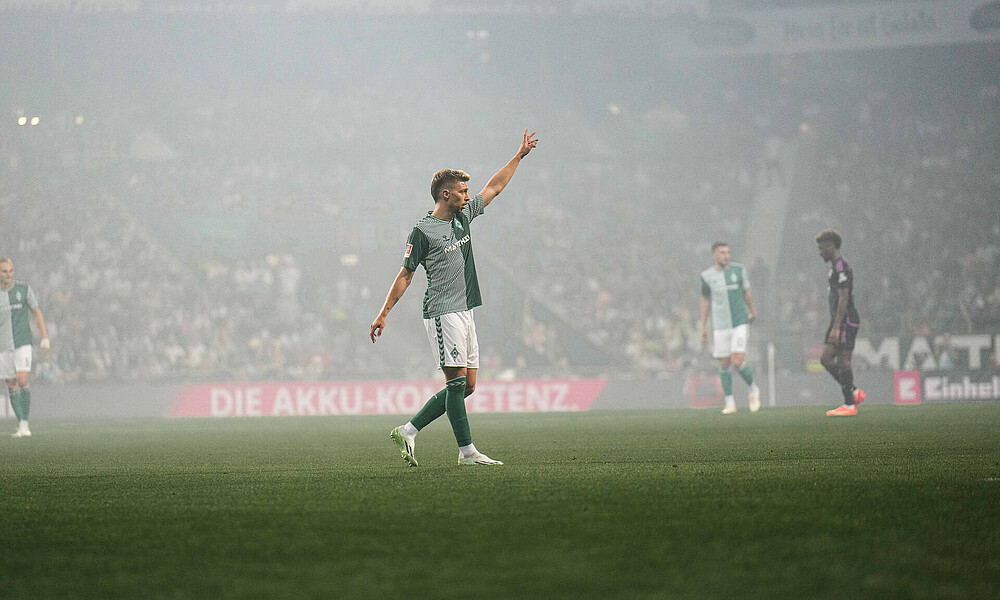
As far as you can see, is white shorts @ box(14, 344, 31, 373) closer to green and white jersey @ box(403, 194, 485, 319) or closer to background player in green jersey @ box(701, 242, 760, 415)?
green and white jersey @ box(403, 194, 485, 319)

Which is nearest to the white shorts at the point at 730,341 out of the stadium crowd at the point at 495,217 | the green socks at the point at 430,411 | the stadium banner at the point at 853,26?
the stadium crowd at the point at 495,217

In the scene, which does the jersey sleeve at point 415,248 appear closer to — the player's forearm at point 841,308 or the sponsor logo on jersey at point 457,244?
the sponsor logo on jersey at point 457,244

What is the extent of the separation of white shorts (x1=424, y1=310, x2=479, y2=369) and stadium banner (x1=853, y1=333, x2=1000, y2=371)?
14633mm

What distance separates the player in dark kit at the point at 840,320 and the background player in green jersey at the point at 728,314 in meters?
1.52

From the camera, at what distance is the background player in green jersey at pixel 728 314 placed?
1480cm

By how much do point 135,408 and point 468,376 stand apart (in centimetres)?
1531

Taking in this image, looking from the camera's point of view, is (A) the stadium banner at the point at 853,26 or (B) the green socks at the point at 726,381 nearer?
(B) the green socks at the point at 726,381

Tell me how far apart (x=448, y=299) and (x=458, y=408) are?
0.72 metres

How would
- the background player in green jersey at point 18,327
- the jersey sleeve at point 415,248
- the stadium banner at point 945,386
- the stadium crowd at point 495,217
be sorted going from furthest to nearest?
1. the stadium crowd at point 495,217
2. the stadium banner at point 945,386
3. the background player in green jersey at point 18,327
4. the jersey sleeve at point 415,248

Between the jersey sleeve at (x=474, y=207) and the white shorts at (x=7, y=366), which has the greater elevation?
the jersey sleeve at (x=474, y=207)

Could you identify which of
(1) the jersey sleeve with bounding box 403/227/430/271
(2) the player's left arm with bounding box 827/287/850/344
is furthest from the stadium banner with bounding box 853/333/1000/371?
(1) the jersey sleeve with bounding box 403/227/430/271

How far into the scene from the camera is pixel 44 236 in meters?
26.0

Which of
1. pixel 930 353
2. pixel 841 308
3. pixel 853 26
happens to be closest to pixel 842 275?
pixel 841 308

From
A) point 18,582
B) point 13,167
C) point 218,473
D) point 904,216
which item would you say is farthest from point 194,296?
point 18,582
